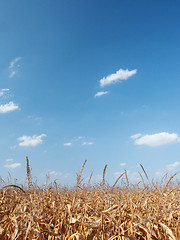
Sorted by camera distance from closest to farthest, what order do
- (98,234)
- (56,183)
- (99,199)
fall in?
(98,234) < (99,199) < (56,183)

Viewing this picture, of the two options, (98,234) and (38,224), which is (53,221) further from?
(98,234)

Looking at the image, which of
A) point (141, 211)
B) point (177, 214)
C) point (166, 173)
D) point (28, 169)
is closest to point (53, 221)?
point (28, 169)

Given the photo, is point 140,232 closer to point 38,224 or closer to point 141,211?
point 141,211

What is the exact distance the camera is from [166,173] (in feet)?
15.0

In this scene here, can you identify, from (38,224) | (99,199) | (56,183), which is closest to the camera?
(38,224)

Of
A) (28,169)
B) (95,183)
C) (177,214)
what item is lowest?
(177,214)

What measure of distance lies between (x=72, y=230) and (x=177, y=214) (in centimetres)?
183

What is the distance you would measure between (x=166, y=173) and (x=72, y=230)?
8.50ft

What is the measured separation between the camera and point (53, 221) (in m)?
3.12

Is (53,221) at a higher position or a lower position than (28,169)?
lower

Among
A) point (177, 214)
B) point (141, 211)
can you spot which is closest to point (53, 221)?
point (141, 211)

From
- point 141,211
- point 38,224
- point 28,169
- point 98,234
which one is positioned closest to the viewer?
point 98,234

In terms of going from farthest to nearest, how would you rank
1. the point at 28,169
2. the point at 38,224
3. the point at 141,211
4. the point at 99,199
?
1. the point at 99,199
2. the point at 141,211
3. the point at 28,169
4. the point at 38,224

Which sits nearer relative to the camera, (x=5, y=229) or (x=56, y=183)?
(x=5, y=229)
